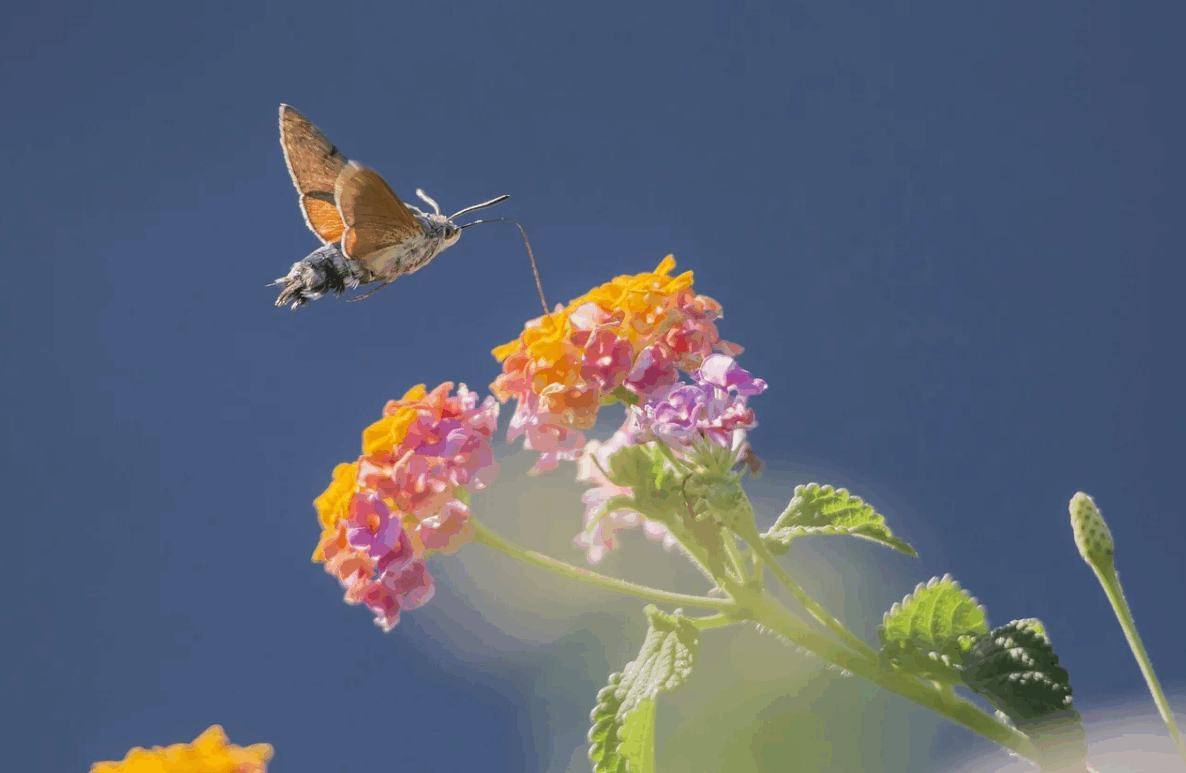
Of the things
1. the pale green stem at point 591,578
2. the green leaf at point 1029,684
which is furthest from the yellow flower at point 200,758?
the green leaf at point 1029,684

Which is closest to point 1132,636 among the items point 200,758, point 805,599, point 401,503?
point 805,599

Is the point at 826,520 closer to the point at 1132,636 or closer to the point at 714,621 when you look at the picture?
the point at 714,621

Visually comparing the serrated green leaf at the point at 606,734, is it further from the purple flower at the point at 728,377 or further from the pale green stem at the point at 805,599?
the purple flower at the point at 728,377

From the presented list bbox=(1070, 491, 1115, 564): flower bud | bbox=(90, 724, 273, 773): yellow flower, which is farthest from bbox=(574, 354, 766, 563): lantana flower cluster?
bbox=(90, 724, 273, 773): yellow flower

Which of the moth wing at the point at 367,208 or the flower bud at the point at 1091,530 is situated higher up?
the moth wing at the point at 367,208

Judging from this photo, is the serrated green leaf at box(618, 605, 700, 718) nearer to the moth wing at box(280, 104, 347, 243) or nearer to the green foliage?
the green foliage

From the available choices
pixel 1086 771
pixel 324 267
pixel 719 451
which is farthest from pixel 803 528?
A: pixel 324 267
